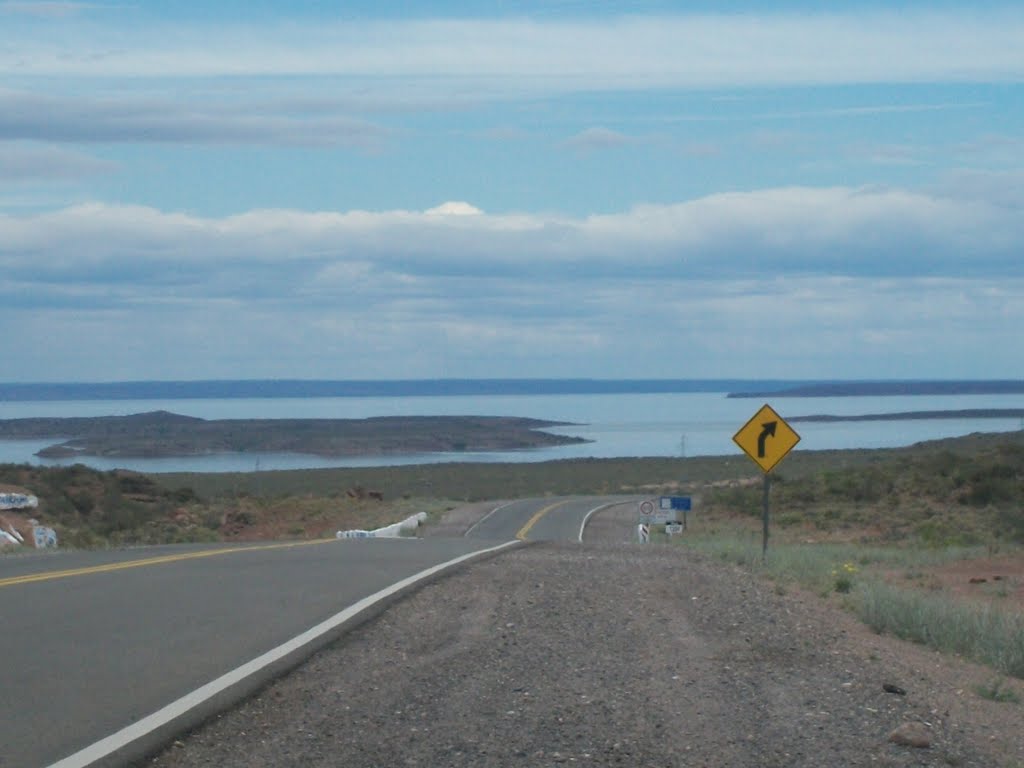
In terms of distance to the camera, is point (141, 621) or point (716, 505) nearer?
point (141, 621)

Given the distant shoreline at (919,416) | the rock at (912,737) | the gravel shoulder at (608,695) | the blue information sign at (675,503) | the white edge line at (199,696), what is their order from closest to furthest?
the white edge line at (199,696), the gravel shoulder at (608,695), the rock at (912,737), the blue information sign at (675,503), the distant shoreline at (919,416)

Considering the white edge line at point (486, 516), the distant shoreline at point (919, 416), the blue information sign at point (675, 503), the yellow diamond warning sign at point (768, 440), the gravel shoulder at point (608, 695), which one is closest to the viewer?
the gravel shoulder at point (608, 695)

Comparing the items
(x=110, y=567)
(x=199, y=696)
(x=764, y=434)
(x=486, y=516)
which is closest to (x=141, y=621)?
(x=199, y=696)

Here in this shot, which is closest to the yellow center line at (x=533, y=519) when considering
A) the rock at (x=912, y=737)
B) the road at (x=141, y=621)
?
the road at (x=141, y=621)

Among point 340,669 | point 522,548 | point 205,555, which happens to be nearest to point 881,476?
point 522,548

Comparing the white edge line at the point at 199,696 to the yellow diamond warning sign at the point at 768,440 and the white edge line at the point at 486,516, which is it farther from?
the white edge line at the point at 486,516

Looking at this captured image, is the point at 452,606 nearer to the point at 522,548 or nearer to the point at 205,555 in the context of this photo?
the point at 205,555

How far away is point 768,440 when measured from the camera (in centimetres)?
2011

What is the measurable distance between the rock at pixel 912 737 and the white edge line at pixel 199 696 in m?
3.99

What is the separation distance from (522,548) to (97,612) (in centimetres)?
978

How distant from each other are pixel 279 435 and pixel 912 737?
5825 inches

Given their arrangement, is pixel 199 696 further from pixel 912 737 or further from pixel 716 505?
pixel 716 505

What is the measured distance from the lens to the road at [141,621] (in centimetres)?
768

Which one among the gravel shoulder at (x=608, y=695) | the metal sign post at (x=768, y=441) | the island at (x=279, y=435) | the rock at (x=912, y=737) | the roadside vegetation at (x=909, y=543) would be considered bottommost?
the island at (x=279, y=435)
